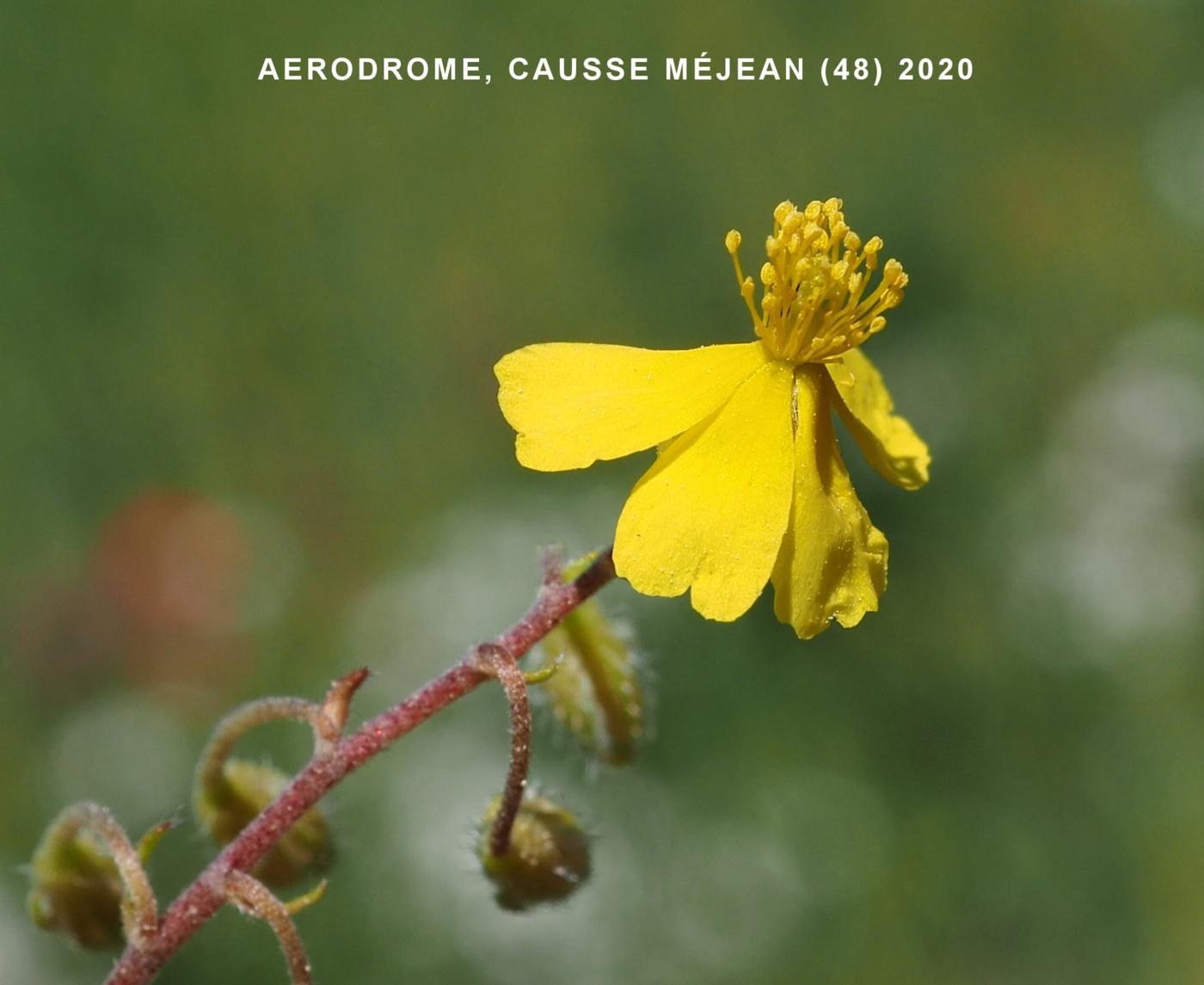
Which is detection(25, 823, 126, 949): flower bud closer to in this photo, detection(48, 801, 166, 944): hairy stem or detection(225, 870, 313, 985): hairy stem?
detection(48, 801, 166, 944): hairy stem

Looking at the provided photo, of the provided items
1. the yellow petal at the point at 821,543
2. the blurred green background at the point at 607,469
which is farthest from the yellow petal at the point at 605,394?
the blurred green background at the point at 607,469

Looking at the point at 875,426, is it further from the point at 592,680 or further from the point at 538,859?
the point at 538,859

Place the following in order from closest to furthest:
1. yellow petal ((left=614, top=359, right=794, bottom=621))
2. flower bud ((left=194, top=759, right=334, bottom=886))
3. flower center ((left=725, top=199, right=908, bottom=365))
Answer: yellow petal ((left=614, top=359, right=794, bottom=621)), flower center ((left=725, top=199, right=908, bottom=365)), flower bud ((left=194, top=759, right=334, bottom=886))

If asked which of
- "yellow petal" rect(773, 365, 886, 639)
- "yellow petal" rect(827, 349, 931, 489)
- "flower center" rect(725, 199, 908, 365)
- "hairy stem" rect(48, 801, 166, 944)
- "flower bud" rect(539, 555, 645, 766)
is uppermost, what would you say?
"flower center" rect(725, 199, 908, 365)

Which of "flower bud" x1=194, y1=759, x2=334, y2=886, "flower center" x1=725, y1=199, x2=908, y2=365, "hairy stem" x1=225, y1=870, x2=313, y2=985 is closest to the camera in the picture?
"hairy stem" x1=225, y1=870, x2=313, y2=985

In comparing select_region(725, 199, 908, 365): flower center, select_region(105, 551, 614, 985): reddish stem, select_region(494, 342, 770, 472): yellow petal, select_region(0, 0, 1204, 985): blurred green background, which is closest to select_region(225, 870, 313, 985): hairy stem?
select_region(105, 551, 614, 985): reddish stem

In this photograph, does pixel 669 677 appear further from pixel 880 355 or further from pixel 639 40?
pixel 639 40
